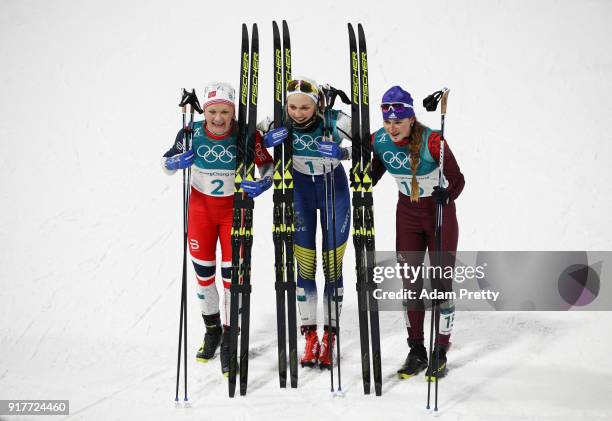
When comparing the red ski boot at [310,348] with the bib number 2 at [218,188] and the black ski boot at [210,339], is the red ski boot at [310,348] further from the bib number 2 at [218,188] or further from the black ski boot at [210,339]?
the bib number 2 at [218,188]

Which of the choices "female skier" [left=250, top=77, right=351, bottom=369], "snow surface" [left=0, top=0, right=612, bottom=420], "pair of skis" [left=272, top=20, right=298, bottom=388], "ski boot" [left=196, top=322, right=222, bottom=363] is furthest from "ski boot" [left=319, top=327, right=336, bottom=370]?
"ski boot" [left=196, top=322, right=222, bottom=363]

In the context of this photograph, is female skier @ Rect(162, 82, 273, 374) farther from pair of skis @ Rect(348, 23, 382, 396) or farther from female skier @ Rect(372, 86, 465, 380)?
female skier @ Rect(372, 86, 465, 380)

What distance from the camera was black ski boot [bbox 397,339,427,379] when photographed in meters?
5.16

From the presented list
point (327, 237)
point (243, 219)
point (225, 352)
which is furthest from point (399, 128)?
point (225, 352)

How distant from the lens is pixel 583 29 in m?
12.5

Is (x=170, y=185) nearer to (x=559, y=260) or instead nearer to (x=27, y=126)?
(x=27, y=126)

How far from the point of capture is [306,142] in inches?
195

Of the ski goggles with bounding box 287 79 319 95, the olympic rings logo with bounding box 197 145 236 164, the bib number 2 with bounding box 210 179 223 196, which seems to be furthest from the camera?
the bib number 2 with bounding box 210 179 223 196

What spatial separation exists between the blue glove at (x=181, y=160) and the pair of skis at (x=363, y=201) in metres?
1.12

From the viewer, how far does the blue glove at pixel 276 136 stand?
4.73 meters

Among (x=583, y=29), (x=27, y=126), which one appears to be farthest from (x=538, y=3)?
(x=27, y=126)

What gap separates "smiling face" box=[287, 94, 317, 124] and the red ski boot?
1636mm

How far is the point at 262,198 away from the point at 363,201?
16.0 feet

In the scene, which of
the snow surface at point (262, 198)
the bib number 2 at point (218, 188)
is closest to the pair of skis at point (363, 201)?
the snow surface at point (262, 198)
